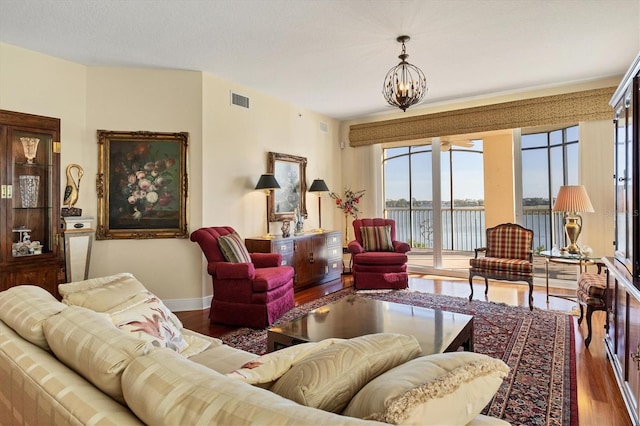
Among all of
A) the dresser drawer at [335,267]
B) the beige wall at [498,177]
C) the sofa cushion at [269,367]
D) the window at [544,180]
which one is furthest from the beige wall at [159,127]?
the beige wall at [498,177]

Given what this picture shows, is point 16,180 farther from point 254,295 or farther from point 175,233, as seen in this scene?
point 254,295

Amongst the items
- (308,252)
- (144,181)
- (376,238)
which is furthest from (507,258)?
(144,181)

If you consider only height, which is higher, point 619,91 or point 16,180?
point 619,91

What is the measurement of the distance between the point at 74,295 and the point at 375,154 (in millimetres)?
5594

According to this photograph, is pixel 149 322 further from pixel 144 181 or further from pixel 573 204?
pixel 573 204

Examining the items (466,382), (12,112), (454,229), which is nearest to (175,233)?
(12,112)

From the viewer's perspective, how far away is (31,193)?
11.6 feet

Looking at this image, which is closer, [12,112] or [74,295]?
[74,295]

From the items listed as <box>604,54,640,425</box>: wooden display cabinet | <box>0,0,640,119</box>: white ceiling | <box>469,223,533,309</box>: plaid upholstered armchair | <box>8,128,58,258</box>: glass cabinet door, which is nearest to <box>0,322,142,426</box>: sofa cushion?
<box>604,54,640,425</box>: wooden display cabinet

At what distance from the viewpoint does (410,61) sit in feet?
13.4

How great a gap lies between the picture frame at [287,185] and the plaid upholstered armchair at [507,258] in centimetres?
273

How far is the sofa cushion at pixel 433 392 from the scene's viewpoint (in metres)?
0.72

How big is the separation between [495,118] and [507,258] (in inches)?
86.2

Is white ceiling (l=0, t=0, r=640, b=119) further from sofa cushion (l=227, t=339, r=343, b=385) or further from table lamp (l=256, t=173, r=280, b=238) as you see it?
sofa cushion (l=227, t=339, r=343, b=385)
